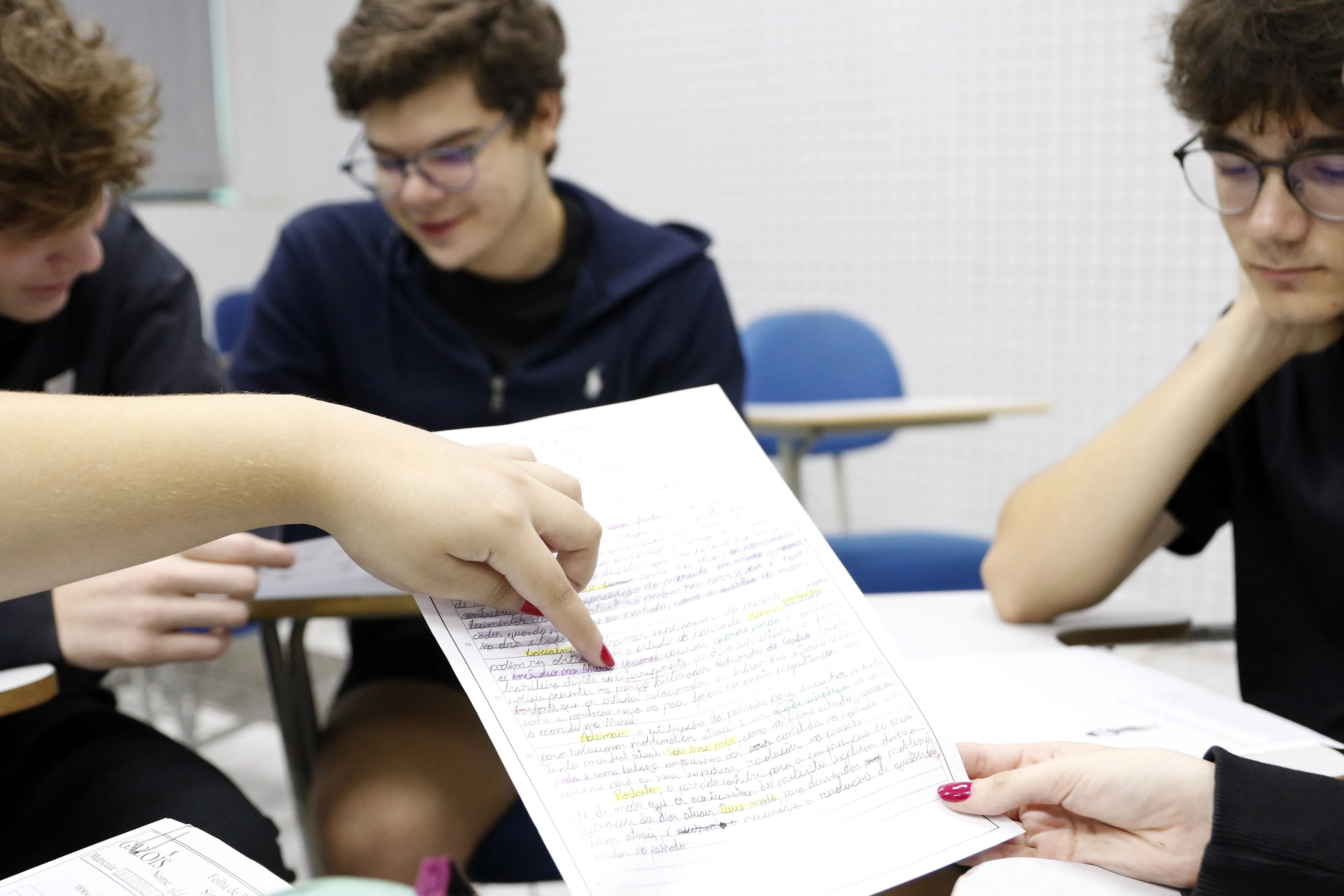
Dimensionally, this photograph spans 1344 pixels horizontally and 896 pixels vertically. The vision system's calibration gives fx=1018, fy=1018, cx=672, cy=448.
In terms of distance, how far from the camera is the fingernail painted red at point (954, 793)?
57cm

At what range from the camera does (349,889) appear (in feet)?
0.93

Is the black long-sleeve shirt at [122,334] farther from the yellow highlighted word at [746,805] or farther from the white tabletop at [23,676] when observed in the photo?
the yellow highlighted word at [746,805]

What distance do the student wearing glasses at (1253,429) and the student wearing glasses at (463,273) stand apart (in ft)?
2.13

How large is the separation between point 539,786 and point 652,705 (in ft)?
0.27

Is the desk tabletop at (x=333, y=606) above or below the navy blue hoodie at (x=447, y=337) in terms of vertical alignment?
below

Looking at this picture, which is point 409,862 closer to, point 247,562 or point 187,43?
point 247,562

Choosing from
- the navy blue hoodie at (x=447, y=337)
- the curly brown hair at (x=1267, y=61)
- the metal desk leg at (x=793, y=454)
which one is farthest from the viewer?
the metal desk leg at (x=793, y=454)

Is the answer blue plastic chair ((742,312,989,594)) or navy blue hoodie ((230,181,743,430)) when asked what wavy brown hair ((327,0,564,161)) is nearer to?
navy blue hoodie ((230,181,743,430))

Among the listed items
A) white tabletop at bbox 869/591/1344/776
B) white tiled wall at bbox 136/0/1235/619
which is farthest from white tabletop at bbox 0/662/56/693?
white tiled wall at bbox 136/0/1235/619

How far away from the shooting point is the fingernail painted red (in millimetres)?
569

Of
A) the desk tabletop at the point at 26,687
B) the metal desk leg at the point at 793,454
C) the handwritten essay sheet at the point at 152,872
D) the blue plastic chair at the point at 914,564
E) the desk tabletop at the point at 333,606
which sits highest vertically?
the handwritten essay sheet at the point at 152,872

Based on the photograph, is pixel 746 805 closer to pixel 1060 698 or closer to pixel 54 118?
pixel 1060 698

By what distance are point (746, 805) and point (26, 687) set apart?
21.6 inches

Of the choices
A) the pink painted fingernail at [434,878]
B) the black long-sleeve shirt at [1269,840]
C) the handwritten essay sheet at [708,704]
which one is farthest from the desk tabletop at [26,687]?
the black long-sleeve shirt at [1269,840]
